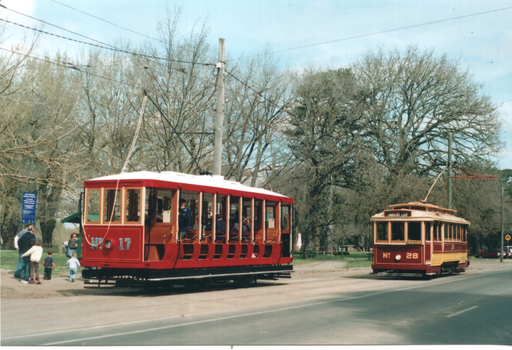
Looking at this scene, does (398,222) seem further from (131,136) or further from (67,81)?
(67,81)

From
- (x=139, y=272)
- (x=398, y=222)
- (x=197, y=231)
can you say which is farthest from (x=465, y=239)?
(x=139, y=272)

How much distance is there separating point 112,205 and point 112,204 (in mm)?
41

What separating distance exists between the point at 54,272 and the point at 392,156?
90.1 feet

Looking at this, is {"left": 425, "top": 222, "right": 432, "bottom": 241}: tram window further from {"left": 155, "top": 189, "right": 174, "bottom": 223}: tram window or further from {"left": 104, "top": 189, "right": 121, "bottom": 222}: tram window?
{"left": 104, "top": 189, "right": 121, "bottom": 222}: tram window

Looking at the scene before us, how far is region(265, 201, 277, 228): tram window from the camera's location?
67.8 feet

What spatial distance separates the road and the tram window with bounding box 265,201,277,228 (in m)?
3.44

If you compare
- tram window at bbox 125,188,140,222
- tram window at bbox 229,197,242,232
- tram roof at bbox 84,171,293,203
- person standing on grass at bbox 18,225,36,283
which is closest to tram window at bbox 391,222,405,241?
tram roof at bbox 84,171,293,203

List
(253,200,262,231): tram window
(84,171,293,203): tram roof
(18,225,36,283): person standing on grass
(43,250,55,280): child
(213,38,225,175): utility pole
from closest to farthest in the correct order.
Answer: (84,171,293,203): tram roof < (18,225,36,283): person standing on grass < (253,200,262,231): tram window < (43,250,55,280): child < (213,38,225,175): utility pole

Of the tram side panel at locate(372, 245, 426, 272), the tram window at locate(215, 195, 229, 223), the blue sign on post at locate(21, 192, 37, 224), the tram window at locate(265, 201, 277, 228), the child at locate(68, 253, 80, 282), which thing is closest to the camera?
the tram window at locate(215, 195, 229, 223)

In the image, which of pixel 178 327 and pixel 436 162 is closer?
pixel 178 327

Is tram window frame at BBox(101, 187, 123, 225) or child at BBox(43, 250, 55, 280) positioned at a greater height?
tram window frame at BBox(101, 187, 123, 225)

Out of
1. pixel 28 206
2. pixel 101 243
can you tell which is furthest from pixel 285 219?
pixel 28 206

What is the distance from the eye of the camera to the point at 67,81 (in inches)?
1367

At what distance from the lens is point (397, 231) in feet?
83.7
